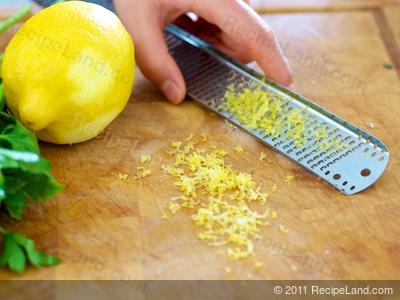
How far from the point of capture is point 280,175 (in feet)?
5.15

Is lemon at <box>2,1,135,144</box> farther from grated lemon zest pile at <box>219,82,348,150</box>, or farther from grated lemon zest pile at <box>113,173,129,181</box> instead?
grated lemon zest pile at <box>219,82,348,150</box>

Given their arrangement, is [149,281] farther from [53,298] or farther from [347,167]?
[347,167]

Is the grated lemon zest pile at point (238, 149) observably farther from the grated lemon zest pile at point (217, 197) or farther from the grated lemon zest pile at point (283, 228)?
the grated lemon zest pile at point (283, 228)

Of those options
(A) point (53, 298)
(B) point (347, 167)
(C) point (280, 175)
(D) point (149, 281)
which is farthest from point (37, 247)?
(B) point (347, 167)

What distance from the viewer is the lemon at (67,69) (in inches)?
55.7

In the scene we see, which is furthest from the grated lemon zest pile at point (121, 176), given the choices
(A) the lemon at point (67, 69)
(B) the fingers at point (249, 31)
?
(B) the fingers at point (249, 31)

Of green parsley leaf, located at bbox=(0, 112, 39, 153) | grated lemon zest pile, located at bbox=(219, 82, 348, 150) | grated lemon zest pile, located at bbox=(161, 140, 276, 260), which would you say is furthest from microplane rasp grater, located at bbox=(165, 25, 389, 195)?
green parsley leaf, located at bbox=(0, 112, 39, 153)

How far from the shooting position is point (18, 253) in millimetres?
1274

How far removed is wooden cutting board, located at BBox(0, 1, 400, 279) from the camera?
134 cm

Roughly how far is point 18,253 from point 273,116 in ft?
2.45

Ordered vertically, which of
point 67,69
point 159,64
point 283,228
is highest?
point 67,69

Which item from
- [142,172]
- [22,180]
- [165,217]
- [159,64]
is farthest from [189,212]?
[159,64]

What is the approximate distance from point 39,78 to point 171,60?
0.46 metres

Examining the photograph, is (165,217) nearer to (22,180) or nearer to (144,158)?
(144,158)
